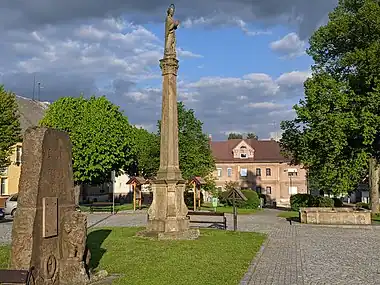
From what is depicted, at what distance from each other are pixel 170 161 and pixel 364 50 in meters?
18.3

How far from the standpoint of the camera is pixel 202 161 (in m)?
44.7

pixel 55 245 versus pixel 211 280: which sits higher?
pixel 55 245

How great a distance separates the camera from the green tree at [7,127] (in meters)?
30.3

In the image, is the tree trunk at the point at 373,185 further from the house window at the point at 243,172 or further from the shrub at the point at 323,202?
the house window at the point at 243,172

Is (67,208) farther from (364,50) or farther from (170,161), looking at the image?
(364,50)

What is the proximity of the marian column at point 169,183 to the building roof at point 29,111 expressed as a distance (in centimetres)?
3707

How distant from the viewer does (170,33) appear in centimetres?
1819

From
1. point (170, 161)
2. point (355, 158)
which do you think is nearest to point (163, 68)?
point (170, 161)

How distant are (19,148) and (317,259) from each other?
1529 inches

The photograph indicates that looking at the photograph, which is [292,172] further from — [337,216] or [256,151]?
[337,216]

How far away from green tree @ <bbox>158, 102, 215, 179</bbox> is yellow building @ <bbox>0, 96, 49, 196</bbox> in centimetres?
1423

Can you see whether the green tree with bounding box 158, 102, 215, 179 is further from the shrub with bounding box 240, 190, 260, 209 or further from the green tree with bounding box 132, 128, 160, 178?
the shrub with bounding box 240, 190, 260, 209

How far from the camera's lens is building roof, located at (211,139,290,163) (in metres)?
71.1

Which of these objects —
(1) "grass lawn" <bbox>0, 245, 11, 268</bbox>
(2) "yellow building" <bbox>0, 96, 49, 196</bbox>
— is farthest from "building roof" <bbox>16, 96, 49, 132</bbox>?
(1) "grass lawn" <bbox>0, 245, 11, 268</bbox>
